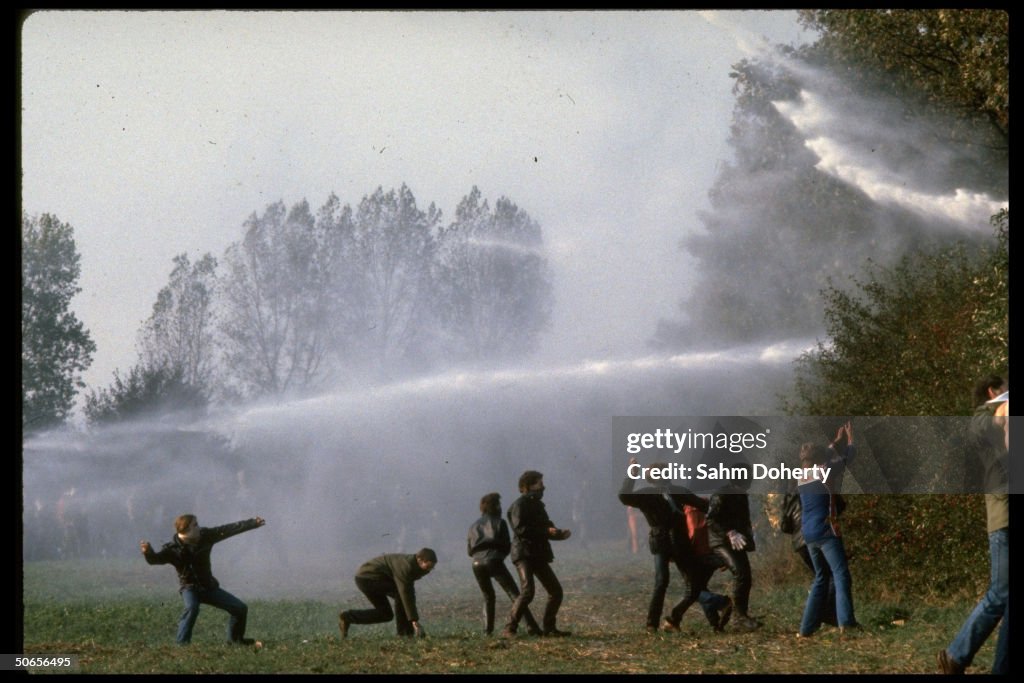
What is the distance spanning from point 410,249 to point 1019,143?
8.88 m

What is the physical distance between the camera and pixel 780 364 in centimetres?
2369

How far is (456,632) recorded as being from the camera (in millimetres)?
14594

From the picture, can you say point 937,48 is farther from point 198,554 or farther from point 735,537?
point 198,554

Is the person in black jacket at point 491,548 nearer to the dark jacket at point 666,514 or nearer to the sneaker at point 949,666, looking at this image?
the dark jacket at point 666,514

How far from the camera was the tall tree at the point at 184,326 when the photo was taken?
58.1ft

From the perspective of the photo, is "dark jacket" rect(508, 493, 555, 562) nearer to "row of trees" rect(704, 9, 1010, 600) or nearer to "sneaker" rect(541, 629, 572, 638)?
"sneaker" rect(541, 629, 572, 638)

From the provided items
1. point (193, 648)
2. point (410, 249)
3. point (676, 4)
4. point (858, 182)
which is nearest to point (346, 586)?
point (410, 249)

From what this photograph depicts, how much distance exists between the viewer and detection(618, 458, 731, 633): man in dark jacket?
14.4 meters

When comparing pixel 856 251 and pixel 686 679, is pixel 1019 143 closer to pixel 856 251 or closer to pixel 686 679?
pixel 686 679

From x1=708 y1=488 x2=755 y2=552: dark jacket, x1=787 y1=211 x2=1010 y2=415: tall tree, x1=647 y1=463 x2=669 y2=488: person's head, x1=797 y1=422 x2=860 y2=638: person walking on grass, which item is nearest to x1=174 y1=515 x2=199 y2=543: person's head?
x1=647 y1=463 x2=669 y2=488: person's head

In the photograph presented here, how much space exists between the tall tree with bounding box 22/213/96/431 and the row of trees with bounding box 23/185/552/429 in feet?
2.04

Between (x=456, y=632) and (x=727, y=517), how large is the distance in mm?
3299

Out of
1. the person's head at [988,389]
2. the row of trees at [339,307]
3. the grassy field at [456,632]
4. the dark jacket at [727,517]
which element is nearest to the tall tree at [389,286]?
the row of trees at [339,307]

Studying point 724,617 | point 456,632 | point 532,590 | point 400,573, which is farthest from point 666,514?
point 400,573
